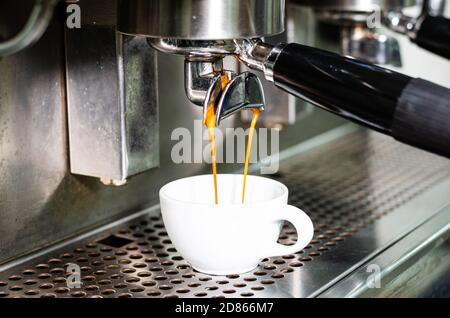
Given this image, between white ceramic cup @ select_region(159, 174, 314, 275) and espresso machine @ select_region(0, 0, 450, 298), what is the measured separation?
0.02 meters

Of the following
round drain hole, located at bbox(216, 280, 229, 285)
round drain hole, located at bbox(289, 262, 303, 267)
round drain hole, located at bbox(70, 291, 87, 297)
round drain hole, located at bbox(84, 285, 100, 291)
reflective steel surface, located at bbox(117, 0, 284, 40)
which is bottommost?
round drain hole, located at bbox(289, 262, 303, 267)

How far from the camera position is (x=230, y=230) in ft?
2.26

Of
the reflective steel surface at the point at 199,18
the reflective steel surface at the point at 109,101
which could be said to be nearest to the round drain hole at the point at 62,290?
the reflective steel surface at the point at 109,101

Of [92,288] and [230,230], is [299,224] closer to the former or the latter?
[230,230]

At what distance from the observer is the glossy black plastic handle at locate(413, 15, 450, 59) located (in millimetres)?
866

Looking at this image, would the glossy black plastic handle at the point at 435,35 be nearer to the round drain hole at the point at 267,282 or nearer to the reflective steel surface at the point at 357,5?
the reflective steel surface at the point at 357,5

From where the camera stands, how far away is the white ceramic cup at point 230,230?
2.25ft

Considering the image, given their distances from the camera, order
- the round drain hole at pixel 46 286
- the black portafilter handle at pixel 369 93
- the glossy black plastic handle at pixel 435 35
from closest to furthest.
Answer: the black portafilter handle at pixel 369 93, the round drain hole at pixel 46 286, the glossy black plastic handle at pixel 435 35

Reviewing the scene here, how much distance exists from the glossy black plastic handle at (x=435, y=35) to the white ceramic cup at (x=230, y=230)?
10.2 inches

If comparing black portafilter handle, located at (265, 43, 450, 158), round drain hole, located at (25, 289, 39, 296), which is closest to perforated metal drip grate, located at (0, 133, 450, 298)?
round drain hole, located at (25, 289, 39, 296)

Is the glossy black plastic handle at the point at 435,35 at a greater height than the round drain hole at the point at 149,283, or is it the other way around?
the glossy black plastic handle at the point at 435,35

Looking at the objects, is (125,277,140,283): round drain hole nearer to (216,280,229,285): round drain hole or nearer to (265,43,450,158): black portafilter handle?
(216,280,229,285): round drain hole

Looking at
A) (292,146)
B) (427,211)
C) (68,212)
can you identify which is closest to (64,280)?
(68,212)

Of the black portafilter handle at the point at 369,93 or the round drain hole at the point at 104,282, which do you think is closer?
the black portafilter handle at the point at 369,93
